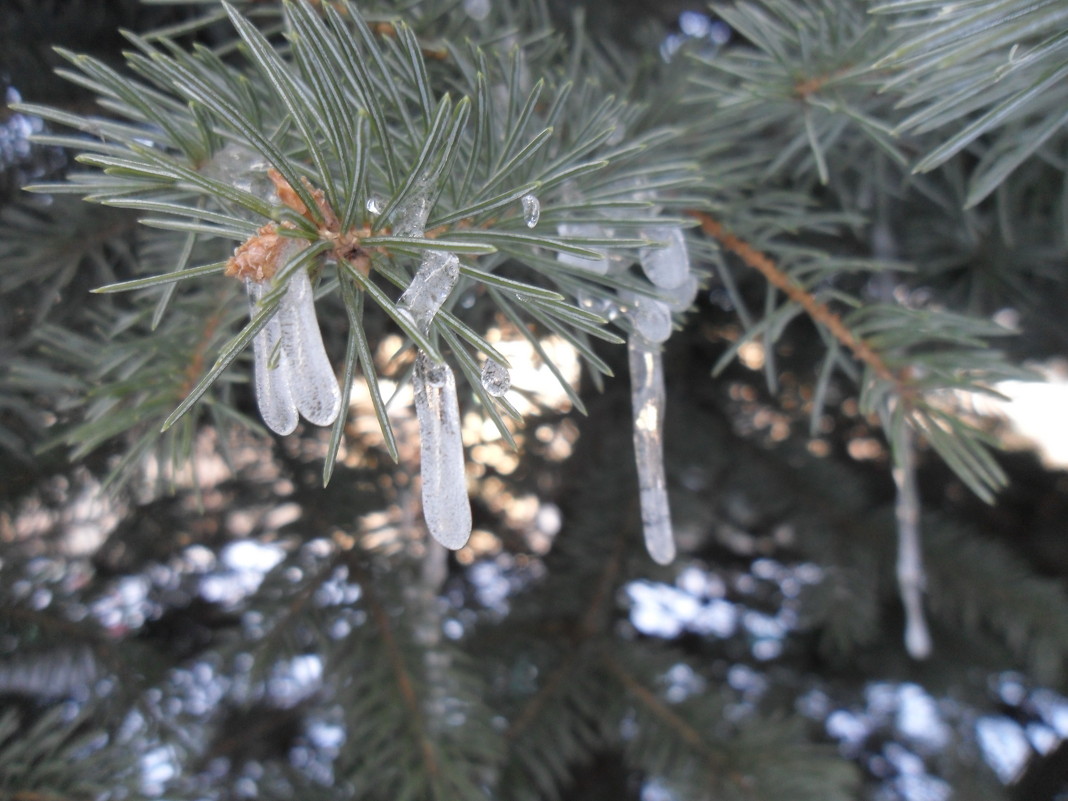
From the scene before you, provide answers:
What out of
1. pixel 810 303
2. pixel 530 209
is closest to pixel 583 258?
pixel 530 209

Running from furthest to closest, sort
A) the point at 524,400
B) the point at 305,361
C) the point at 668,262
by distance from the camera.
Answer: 1. the point at 524,400
2. the point at 668,262
3. the point at 305,361

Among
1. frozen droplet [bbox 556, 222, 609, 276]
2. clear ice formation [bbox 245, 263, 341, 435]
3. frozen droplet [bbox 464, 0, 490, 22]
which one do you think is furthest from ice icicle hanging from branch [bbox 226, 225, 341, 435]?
frozen droplet [bbox 464, 0, 490, 22]

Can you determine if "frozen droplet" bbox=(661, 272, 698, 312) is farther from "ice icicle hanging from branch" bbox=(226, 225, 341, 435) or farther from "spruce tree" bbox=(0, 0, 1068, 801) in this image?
"ice icicle hanging from branch" bbox=(226, 225, 341, 435)

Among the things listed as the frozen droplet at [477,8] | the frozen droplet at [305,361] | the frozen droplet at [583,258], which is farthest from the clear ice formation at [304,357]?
the frozen droplet at [477,8]

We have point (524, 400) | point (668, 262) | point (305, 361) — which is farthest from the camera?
point (524, 400)

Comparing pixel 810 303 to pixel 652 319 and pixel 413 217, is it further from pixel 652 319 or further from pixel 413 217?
pixel 413 217

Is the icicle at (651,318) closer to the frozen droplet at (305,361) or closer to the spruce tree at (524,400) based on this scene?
the spruce tree at (524,400)

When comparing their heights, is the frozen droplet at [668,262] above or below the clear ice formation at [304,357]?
below

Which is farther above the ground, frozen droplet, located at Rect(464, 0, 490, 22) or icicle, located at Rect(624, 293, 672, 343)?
frozen droplet, located at Rect(464, 0, 490, 22)
